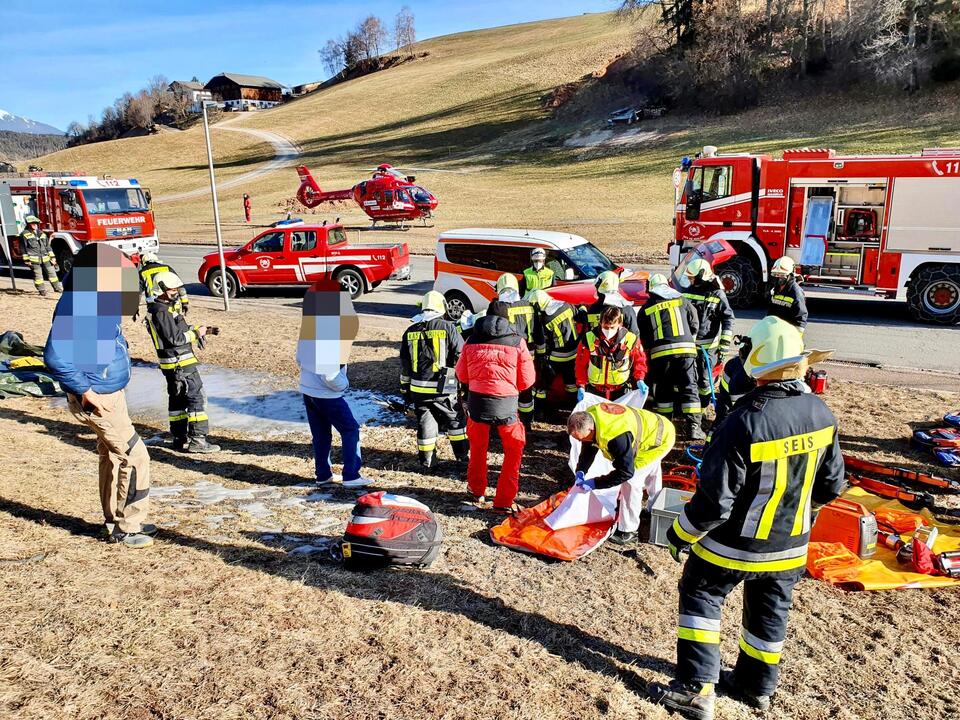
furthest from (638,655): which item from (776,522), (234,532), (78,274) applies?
(78,274)

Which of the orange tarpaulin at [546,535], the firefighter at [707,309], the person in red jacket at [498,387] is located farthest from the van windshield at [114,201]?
the orange tarpaulin at [546,535]

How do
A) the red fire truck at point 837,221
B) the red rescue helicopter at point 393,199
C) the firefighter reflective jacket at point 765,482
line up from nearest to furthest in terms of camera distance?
1. the firefighter reflective jacket at point 765,482
2. the red fire truck at point 837,221
3. the red rescue helicopter at point 393,199

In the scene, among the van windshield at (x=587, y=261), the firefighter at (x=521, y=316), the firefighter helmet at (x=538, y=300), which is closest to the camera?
the firefighter at (x=521, y=316)

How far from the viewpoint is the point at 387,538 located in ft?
15.6

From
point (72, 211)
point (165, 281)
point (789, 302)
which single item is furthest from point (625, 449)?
point (72, 211)

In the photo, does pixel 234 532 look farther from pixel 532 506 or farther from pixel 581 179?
pixel 581 179

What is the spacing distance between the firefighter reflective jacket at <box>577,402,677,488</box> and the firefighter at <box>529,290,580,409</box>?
232 cm

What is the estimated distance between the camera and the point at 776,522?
341cm

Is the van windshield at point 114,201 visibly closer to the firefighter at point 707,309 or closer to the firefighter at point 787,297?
the firefighter at point 707,309

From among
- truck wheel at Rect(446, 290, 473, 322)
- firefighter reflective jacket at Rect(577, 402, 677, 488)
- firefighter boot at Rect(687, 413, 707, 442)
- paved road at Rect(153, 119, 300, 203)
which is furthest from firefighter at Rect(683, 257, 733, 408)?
paved road at Rect(153, 119, 300, 203)

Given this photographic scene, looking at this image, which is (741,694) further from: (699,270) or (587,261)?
(587,261)

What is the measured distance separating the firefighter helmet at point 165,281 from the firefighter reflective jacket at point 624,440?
15.0ft

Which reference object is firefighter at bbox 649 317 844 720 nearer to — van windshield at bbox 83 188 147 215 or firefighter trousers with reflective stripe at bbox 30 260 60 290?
firefighter trousers with reflective stripe at bbox 30 260 60 290

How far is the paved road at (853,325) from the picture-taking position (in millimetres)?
10438
